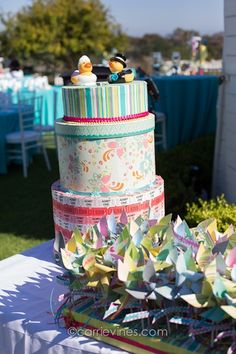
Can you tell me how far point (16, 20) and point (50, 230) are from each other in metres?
18.4

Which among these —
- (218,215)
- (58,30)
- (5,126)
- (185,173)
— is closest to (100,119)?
(218,215)

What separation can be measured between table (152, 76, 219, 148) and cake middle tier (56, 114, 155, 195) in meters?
4.99

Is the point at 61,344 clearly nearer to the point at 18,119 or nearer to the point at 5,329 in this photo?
the point at 5,329

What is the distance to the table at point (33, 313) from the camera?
114 cm

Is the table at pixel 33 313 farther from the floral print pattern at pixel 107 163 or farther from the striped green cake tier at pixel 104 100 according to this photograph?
the striped green cake tier at pixel 104 100

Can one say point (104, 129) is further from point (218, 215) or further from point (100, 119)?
point (218, 215)

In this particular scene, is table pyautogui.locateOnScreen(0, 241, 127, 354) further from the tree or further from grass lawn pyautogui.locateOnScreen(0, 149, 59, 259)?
the tree

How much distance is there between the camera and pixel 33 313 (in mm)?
1282

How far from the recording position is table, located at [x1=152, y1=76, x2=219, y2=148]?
641 centimetres

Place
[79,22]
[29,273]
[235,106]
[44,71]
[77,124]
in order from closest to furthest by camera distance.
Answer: [77,124] < [29,273] < [235,106] < [79,22] < [44,71]

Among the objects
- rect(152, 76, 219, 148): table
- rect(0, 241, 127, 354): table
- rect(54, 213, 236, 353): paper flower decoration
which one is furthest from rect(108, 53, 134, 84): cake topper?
rect(152, 76, 219, 148): table

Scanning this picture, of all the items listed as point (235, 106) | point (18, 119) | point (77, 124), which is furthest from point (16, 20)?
point (77, 124)

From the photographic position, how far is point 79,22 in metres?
19.7

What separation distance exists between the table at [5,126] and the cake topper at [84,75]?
172 inches
